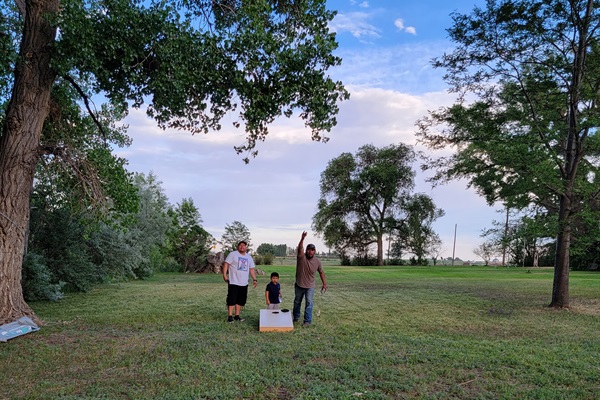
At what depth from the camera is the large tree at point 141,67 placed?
23.5 feet

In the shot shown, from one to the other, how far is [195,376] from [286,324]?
9.60ft

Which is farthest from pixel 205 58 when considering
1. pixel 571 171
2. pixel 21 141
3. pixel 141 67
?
pixel 571 171

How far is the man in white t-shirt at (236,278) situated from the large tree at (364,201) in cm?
3535

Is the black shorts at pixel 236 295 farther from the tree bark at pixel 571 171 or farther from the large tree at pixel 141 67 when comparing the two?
the tree bark at pixel 571 171

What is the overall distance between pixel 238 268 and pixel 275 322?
1480 millimetres

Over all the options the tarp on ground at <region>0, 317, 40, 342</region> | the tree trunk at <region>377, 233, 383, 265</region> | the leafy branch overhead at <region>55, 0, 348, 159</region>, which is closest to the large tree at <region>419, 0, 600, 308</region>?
the leafy branch overhead at <region>55, 0, 348, 159</region>

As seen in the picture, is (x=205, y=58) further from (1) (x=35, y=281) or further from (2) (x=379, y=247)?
(2) (x=379, y=247)

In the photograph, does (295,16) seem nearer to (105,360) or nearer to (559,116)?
(105,360)

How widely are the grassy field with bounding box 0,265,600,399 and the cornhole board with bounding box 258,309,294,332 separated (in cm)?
17

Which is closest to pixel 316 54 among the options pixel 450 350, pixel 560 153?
pixel 450 350

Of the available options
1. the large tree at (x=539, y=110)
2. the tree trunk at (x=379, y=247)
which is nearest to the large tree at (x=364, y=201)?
the tree trunk at (x=379, y=247)

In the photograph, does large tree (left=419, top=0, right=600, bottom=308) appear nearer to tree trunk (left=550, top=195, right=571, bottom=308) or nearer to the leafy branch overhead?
tree trunk (left=550, top=195, right=571, bottom=308)

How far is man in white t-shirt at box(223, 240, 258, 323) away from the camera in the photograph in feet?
28.2

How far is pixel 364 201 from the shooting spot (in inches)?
1768
